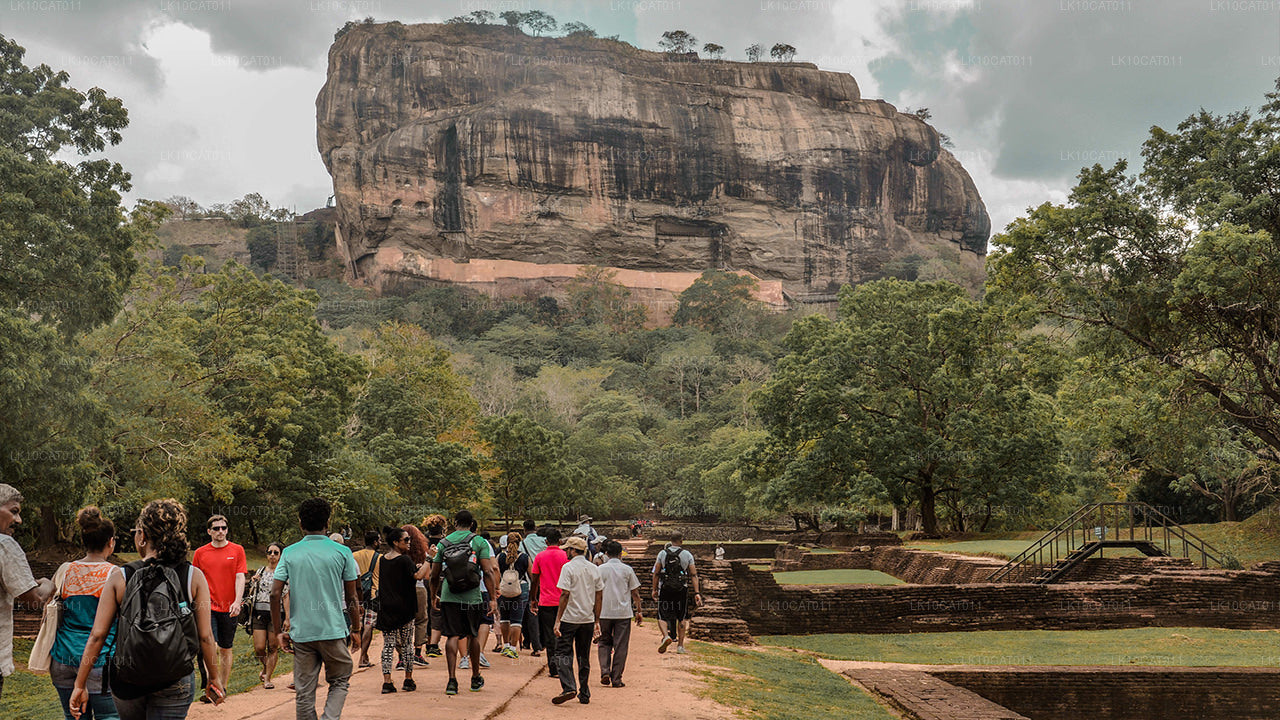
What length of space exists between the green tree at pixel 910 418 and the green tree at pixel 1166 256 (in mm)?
7663

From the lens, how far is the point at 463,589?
25.4ft

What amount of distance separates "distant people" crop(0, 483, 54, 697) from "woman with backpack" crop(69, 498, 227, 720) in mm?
432

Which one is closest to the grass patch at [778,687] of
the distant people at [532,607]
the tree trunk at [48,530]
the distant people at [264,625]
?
the distant people at [532,607]

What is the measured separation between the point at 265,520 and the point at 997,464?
2049 cm

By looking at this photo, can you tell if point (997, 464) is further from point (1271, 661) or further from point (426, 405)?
point (426, 405)

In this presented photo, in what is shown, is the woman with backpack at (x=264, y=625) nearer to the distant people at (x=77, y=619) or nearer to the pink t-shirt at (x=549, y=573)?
the pink t-shirt at (x=549, y=573)

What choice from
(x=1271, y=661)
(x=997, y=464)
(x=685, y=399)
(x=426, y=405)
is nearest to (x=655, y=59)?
(x=685, y=399)

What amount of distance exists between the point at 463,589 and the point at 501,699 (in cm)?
88

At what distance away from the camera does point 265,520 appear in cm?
2703

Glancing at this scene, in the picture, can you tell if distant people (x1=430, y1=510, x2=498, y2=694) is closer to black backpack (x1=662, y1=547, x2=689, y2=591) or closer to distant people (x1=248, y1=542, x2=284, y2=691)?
distant people (x1=248, y1=542, x2=284, y2=691)

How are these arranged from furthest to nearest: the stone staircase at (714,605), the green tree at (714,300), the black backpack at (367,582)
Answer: the green tree at (714,300) < the stone staircase at (714,605) < the black backpack at (367,582)

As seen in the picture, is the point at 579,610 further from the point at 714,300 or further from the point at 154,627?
the point at 714,300

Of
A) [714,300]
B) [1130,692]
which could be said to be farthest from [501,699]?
[714,300]

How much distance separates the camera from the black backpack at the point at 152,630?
4363 mm
